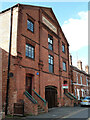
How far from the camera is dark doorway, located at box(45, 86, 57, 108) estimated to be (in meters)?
16.0

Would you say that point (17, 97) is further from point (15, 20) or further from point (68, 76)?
point (68, 76)

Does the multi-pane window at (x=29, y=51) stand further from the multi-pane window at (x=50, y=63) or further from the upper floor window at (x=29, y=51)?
the multi-pane window at (x=50, y=63)

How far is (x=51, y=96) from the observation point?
1680 centimetres

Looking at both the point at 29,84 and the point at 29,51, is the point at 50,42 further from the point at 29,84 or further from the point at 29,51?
the point at 29,84

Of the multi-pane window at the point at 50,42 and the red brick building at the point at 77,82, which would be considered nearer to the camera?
the multi-pane window at the point at 50,42

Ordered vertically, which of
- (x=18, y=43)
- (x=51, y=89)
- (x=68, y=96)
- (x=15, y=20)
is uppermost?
(x=15, y=20)

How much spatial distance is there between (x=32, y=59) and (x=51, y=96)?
5647mm

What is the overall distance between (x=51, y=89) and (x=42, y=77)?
284 centimetres

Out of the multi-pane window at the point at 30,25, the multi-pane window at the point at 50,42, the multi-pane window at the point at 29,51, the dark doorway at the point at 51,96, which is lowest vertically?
the dark doorway at the point at 51,96

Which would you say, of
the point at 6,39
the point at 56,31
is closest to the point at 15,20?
the point at 6,39

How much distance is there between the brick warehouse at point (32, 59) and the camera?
11469 mm

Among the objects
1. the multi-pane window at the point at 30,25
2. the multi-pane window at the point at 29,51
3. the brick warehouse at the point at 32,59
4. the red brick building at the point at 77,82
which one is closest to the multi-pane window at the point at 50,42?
the brick warehouse at the point at 32,59

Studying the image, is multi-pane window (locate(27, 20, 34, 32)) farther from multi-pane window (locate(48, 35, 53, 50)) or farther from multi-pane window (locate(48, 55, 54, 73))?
multi-pane window (locate(48, 55, 54, 73))

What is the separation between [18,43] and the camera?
1228 centimetres
